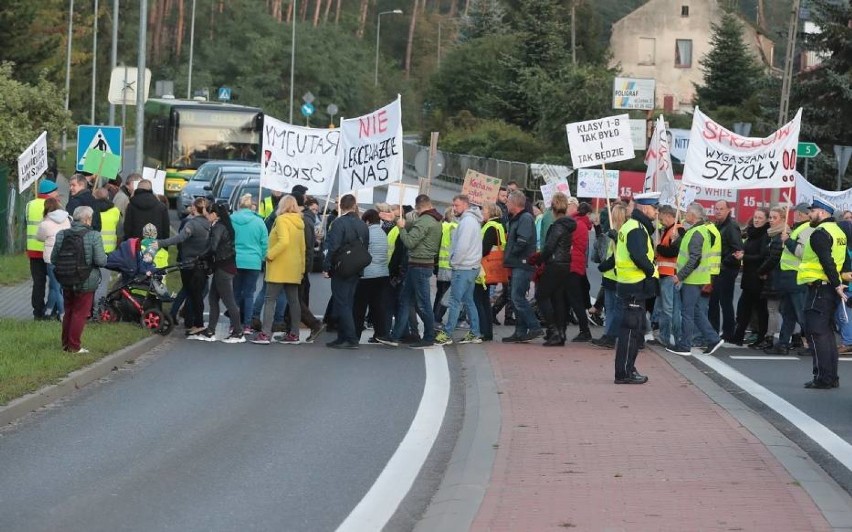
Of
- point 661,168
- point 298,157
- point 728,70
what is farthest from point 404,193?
Result: point 728,70

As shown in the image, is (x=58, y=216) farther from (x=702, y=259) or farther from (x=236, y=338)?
(x=702, y=259)

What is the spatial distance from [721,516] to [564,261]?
9.61m

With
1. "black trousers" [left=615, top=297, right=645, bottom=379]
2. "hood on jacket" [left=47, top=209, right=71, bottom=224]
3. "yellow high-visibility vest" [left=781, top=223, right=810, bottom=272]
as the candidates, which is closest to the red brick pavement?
"black trousers" [left=615, top=297, right=645, bottom=379]

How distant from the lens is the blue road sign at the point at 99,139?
24.6 meters

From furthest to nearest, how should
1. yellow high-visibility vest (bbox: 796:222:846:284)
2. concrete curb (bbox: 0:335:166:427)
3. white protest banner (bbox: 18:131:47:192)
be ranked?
white protest banner (bbox: 18:131:47:192)
yellow high-visibility vest (bbox: 796:222:846:284)
concrete curb (bbox: 0:335:166:427)

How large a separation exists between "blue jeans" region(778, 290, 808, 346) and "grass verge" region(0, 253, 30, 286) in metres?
12.8

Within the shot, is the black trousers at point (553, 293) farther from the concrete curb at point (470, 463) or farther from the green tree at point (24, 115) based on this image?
the green tree at point (24, 115)

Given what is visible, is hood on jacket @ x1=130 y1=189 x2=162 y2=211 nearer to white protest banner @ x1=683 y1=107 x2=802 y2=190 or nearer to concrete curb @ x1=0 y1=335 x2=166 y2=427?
concrete curb @ x1=0 y1=335 x2=166 y2=427

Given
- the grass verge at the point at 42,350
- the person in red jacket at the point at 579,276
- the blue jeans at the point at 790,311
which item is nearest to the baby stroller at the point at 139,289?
the grass verge at the point at 42,350

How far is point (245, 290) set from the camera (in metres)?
18.1

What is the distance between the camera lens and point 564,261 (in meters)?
17.7

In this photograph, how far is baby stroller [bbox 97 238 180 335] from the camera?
58.3 ft

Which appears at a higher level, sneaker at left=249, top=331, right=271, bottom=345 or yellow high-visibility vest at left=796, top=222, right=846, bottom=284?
yellow high-visibility vest at left=796, top=222, right=846, bottom=284

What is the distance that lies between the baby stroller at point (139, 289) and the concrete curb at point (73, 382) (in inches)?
22.0
